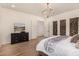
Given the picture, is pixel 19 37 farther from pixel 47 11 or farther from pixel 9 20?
pixel 47 11

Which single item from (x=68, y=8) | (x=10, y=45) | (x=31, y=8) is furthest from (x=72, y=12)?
(x=10, y=45)

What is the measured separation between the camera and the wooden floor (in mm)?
1814

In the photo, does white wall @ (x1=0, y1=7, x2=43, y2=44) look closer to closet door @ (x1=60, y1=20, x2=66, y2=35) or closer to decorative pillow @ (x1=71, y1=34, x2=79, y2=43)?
closet door @ (x1=60, y1=20, x2=66, y2=35)

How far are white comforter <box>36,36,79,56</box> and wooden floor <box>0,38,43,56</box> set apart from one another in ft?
0.32

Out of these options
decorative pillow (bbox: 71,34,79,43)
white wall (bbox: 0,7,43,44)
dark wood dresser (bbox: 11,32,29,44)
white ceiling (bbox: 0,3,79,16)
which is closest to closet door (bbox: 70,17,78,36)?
decorative pillow (bbox: 71,34,79,43)

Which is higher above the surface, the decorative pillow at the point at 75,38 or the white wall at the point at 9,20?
the white wall at the point at 9,20

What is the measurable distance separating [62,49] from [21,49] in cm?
76

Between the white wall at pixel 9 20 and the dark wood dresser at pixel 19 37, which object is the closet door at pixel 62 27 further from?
the dark wood dresser at pixel 19 37

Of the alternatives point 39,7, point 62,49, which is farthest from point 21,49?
point 39,7

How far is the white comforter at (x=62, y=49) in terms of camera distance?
68.3 inches

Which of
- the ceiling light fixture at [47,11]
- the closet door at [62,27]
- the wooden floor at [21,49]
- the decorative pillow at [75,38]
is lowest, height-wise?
the wooden floor at [21,49]

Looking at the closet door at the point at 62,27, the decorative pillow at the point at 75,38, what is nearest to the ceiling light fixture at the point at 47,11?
the closet door at the point at 62,27

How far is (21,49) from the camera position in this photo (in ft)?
6.11

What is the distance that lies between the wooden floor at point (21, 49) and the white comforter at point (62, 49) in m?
0.10
